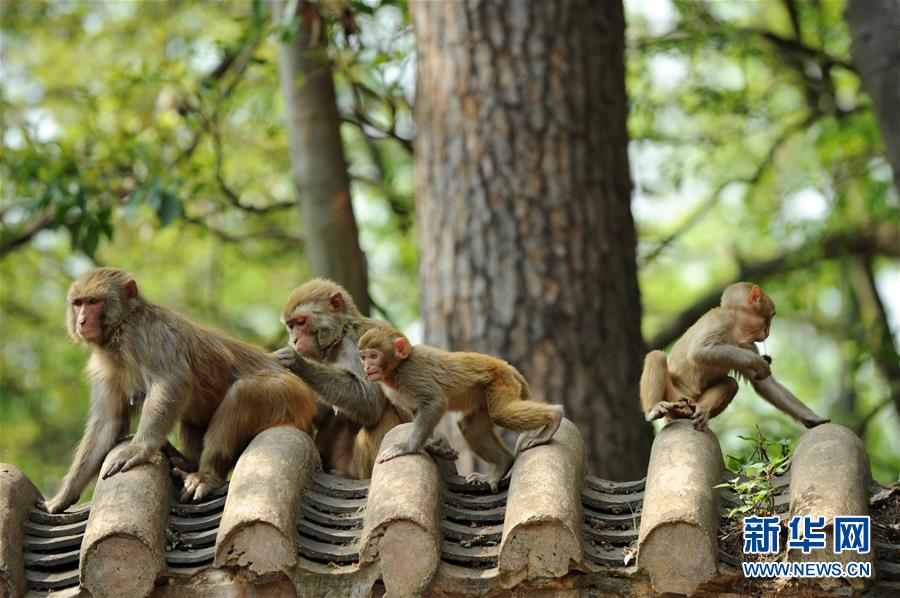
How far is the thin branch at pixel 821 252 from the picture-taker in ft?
45.2

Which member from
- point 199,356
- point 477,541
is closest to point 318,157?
point 199,356

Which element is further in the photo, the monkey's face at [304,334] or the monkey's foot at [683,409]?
the monkey's face at [304,334]

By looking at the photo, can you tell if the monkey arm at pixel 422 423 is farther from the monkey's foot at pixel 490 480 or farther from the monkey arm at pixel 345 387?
the monkey arm at pixel 345 387

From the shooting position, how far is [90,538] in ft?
15.9

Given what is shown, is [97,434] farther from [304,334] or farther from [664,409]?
[664,409]

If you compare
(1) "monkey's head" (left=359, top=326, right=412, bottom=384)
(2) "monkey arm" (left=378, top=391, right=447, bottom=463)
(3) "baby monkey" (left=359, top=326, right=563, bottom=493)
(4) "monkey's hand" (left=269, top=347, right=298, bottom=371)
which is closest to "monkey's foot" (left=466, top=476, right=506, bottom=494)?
(3) "baby monkey" (left=359, top=326, right=563, bottom=493)

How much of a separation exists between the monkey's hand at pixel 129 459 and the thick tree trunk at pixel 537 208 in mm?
3754

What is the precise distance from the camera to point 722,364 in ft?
20.3

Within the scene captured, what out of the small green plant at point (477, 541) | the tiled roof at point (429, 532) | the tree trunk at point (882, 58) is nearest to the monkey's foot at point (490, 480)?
the tiled roof at point (429, 532)

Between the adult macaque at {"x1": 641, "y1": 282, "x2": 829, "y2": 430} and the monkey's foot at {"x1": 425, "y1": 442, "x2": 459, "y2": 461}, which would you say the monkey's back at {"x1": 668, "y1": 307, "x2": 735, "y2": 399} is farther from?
the monkey's foot at {"x1": 425, "y1": 442, "x2": 459, "y2": 461}

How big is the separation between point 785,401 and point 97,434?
3.42 metres

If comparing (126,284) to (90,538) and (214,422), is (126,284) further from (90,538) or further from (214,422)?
(90,538)

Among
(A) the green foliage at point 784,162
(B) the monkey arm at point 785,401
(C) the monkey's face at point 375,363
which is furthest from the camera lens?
(A) the green foliage at point 784,162

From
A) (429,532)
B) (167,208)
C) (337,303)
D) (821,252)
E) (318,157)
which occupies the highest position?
(821,252)
